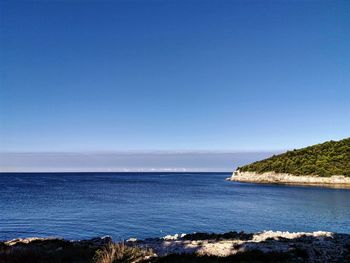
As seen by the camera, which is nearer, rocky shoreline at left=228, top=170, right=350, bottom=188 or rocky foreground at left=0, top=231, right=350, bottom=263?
rocky foreground at left=0, top=231, right=350, bottom=263

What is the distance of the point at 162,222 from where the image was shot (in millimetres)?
50875

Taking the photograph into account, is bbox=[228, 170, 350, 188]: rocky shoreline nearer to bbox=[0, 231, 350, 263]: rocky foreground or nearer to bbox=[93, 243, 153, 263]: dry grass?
bbox=[0, 231, 350, 263]: rocky foreground

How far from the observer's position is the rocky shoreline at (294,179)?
13200cm

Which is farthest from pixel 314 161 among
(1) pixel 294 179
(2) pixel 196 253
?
(2) pixel 196 253

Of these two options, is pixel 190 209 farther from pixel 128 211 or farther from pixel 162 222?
pixel 162 222

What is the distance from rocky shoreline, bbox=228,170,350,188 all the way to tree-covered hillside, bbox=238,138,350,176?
2.07 m

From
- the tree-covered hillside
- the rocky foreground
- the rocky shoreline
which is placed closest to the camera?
the rocky foreground

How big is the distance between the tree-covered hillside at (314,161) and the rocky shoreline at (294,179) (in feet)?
6.79

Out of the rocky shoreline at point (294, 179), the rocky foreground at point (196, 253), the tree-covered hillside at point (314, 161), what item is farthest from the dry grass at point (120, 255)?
the tree-covered hillside at point (314, 161)

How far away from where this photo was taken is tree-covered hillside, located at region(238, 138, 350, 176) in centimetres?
14200

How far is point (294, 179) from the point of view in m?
150

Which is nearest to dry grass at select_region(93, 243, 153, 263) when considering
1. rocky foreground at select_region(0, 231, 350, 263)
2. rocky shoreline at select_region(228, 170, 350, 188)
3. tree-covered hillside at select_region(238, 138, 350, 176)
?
rocky foreground at select_region(0, 231, 350, 263)

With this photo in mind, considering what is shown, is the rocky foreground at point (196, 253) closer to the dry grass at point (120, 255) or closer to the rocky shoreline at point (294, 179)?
the dry grass at point (120, 255)

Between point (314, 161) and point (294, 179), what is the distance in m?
12.3
